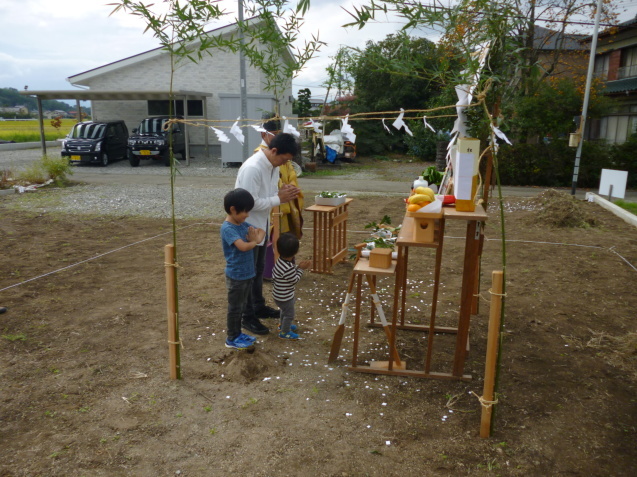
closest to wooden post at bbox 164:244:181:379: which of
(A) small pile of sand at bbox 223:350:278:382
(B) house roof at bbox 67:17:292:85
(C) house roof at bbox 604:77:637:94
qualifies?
(A) small pile of sand at bbox 223:350:278:382

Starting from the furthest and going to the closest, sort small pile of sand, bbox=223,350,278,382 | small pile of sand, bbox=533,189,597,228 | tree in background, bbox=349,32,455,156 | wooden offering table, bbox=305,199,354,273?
1. tree in background, bbox=349,32,455,156
2. small pile of sand, bbox=533,189,597,228
3. wooden offering table, bbox=305,199,354,273
4. small pile of sand, bbox=223,350,278,382

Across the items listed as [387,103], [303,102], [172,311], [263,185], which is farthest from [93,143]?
[172,311]

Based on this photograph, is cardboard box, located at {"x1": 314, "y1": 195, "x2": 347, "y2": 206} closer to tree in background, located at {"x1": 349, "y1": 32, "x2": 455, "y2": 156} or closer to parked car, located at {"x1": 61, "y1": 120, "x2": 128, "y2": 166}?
parked car, located at {"x1": 61, "y1": 120, "x2": 128, "y2": 166}

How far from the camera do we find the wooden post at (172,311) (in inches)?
123

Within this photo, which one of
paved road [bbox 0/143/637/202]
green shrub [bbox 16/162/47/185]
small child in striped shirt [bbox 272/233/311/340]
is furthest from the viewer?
paved road [bbox 0/143/637/202]

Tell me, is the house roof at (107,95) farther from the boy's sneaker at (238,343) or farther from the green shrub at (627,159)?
the boy's sneaker at (238,343)

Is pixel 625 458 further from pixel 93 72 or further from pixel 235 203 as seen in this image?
pixel 93 72

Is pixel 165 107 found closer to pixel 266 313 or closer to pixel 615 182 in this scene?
pixel 615 182

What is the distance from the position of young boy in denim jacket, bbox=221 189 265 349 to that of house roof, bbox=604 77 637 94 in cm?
1917

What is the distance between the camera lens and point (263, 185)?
3775 millimetres

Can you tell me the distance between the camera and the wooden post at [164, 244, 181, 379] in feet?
10.2

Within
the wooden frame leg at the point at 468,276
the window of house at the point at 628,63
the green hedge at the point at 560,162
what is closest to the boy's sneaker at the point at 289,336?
the wooden frame leg at the point at 468,276

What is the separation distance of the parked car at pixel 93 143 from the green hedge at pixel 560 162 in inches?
496

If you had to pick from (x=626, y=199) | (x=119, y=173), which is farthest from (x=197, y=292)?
(x=119, y=173)
